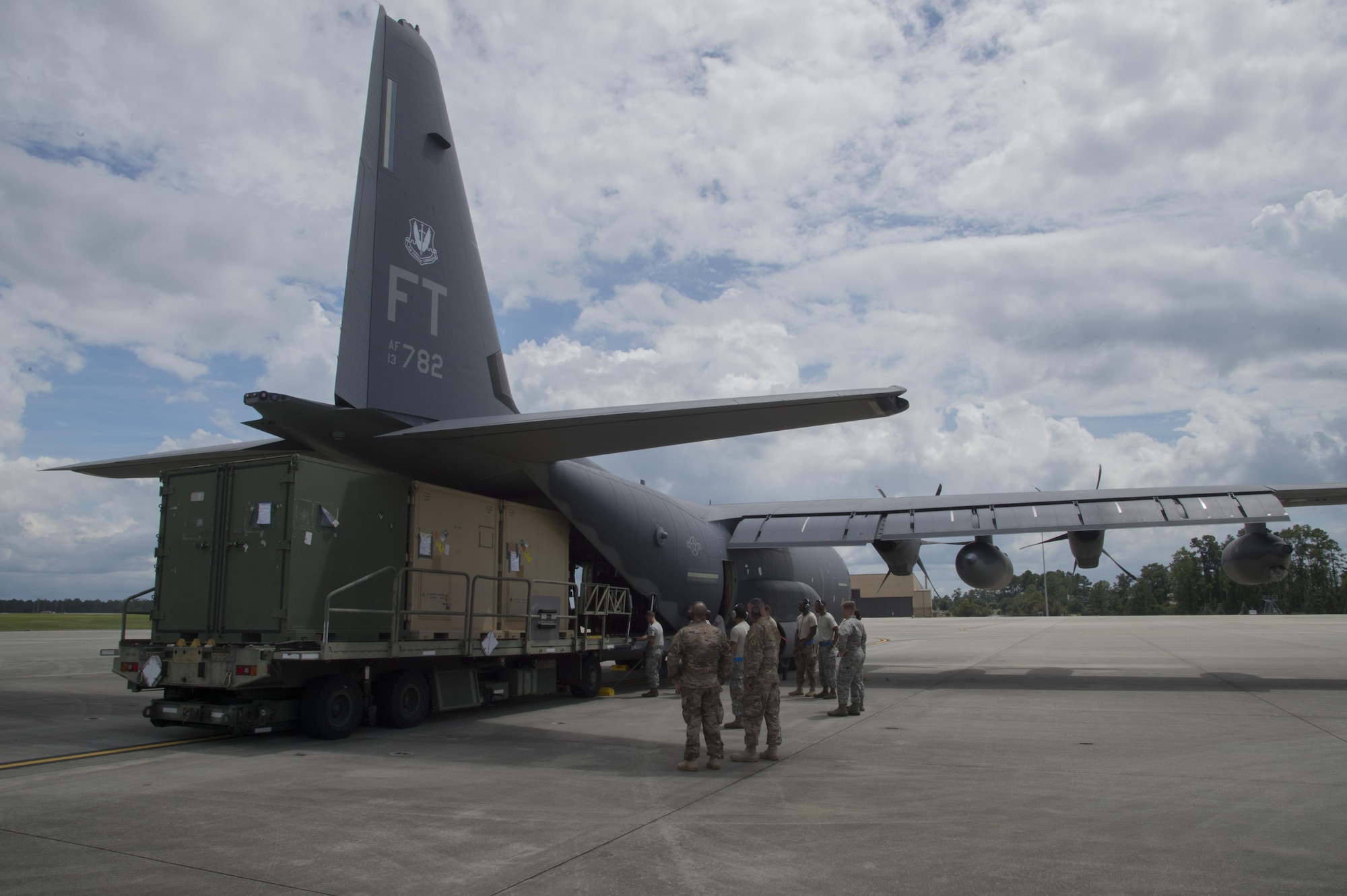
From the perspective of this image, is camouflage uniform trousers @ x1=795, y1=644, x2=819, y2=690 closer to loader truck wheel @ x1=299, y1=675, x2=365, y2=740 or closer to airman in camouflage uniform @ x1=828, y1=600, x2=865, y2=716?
airman in camouflage uniform @ x1=828, y1=600, x2=865, y2=716

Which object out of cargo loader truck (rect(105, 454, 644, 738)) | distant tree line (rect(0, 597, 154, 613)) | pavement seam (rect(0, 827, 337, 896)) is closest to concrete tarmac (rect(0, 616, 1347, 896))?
pavement seam (rect(0, 827, 337, 896))

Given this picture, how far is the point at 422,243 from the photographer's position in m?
11.0

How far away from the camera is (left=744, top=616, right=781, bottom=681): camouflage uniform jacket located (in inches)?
327

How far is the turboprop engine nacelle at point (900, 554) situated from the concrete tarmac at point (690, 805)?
6.36 m

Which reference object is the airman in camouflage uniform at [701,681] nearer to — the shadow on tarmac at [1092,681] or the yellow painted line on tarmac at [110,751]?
the yellow painted line on tarmac at [110,751]

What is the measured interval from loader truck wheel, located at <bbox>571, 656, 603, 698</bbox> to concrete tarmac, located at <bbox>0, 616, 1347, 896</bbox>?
1407mm

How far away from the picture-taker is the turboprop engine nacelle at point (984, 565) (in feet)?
59.7

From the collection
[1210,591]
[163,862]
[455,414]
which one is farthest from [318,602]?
[1210,591]

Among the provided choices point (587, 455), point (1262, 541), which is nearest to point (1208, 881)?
point (587, 455)

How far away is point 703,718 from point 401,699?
406 cm

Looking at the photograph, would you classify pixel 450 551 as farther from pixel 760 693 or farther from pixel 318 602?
pixel 760 693

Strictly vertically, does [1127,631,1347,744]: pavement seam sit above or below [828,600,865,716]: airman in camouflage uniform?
below

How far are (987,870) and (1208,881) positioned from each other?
1065 millimetres

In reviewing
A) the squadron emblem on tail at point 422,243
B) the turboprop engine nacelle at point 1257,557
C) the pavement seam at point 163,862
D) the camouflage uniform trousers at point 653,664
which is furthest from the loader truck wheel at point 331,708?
the turboprop engine nacelle at point 1257,557
